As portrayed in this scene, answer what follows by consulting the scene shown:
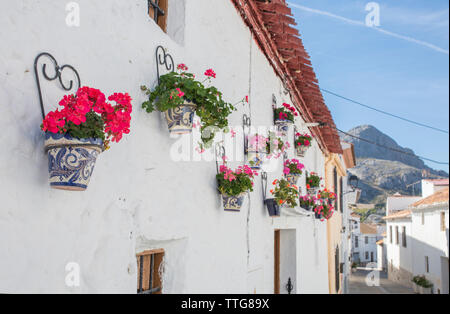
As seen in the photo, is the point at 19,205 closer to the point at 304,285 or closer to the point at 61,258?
the point at 61,258

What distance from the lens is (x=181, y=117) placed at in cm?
284

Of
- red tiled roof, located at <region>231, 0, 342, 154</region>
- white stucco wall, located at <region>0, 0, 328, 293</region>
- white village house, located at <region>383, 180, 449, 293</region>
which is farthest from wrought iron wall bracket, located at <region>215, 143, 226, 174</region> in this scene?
white village house, located at <region>383, 180, 449, 293</region>

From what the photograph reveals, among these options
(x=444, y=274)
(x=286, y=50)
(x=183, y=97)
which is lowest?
(x=444, y=274)

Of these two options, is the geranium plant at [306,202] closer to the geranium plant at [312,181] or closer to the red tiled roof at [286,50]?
the geranium plant at [312,181]

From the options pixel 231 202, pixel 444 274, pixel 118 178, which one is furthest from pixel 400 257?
pixel 118 178

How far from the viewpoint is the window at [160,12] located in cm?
322

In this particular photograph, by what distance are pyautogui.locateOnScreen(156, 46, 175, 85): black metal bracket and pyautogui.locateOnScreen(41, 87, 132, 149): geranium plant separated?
39.9 inches

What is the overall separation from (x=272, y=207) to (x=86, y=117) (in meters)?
3.76

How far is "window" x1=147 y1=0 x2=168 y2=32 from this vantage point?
127 inches

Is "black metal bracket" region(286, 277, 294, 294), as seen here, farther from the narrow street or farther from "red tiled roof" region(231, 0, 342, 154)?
the narrow street

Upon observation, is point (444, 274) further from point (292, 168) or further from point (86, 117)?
point (86, 117)

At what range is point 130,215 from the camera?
249 centimetres
